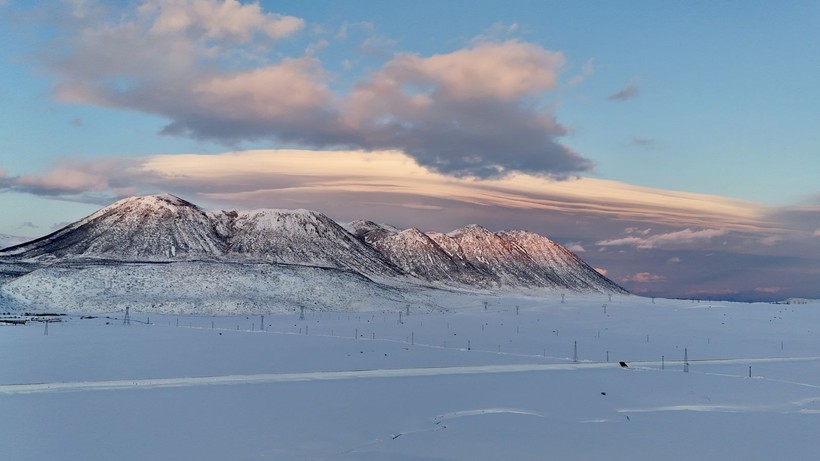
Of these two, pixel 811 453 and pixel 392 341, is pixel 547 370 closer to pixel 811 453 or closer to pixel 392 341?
pixel 811 453

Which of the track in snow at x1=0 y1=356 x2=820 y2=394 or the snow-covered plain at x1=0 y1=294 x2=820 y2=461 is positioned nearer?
the snow-covered plain at x1=0 y1=294 x2=820 y2=461

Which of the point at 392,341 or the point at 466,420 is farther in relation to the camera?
the point at 392,341

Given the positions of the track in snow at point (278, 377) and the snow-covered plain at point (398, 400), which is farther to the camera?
the track in snow at point (278, 377)

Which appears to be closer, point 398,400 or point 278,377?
point 398,400

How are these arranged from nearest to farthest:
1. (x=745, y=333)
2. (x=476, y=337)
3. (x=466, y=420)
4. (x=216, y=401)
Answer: (x=466, y=420) < (x=216, y=401) < (x=476, y=337) < (x=745, y=333)

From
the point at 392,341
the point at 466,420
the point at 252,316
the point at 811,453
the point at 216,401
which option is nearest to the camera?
the point at 811,453

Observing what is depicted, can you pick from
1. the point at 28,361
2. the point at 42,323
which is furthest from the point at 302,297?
the point at 28,361
